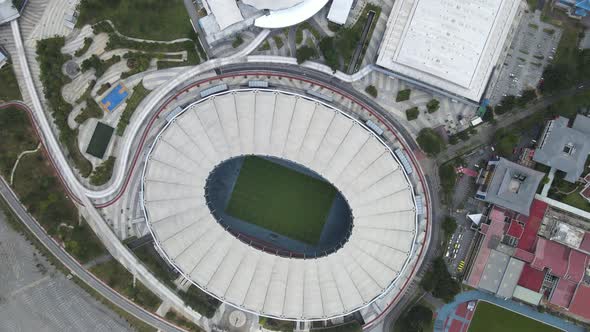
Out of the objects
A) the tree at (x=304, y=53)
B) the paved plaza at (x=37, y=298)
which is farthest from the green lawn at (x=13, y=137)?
the tree at (x=304, y=53)

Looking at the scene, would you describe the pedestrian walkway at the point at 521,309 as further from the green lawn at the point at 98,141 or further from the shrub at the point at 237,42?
the green lawn at the point at 98,141

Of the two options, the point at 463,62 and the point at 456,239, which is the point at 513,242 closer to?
the point at 456,239

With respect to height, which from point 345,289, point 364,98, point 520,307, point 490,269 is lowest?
point 345,289

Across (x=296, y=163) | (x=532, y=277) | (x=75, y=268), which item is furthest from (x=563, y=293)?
(x=75, y=268)

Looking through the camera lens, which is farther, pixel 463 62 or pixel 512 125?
pixel 512 125

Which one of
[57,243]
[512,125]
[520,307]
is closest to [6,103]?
[57,243]

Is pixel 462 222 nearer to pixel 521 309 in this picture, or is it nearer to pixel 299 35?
pixel 521 309

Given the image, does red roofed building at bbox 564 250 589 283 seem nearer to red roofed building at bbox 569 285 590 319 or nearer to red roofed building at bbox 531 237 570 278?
red roofed building at bbox 531 237 570 278
